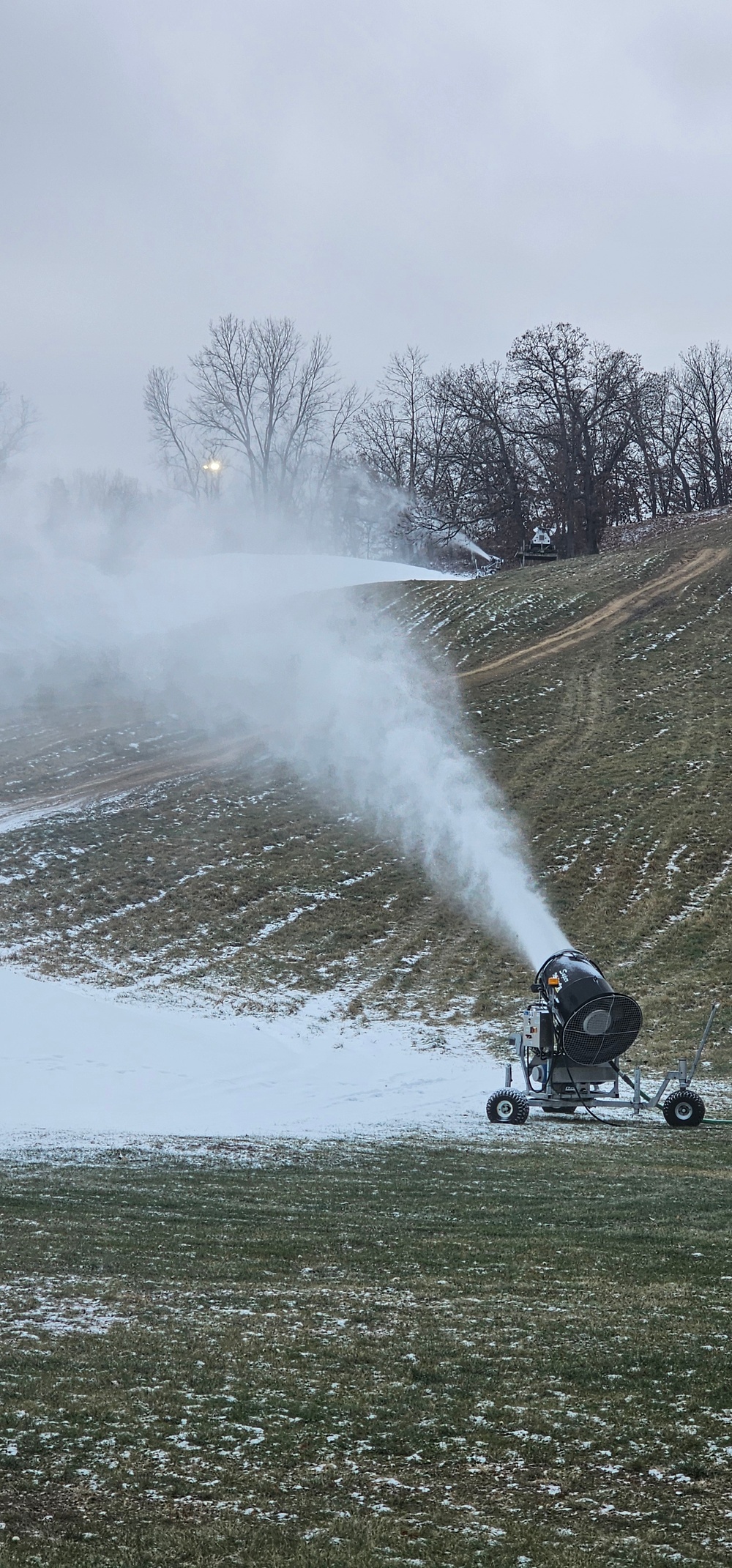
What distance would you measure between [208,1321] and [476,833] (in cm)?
2362

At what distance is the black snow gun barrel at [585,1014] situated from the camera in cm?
1327

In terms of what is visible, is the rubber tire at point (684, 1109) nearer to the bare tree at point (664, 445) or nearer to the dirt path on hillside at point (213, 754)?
the dirt path on hillside at point (213, 754)

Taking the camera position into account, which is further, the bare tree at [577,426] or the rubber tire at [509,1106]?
the bare tree at [577,426]

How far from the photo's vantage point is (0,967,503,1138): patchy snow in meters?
14.2

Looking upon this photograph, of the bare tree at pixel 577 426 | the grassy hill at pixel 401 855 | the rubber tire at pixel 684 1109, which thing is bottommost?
the rubber tire at pixel 684 1109

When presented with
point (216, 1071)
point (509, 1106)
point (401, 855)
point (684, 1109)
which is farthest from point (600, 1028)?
point (401, 855)

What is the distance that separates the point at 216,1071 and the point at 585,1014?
5.48 metres

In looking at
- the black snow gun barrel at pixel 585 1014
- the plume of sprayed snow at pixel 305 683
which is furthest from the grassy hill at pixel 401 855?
the black snow gun barrel at pixel 585 1014

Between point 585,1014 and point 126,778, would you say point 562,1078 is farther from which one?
point 126,778

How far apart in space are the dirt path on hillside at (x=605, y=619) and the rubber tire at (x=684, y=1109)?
2920 cm

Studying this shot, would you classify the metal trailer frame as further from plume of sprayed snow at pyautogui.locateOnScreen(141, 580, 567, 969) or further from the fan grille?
plume of sprayed snow at pyautogui.locateOnScreen(141, 580, 567, 969)

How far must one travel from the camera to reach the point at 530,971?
22.1m

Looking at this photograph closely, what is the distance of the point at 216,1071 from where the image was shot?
16484 millimetres

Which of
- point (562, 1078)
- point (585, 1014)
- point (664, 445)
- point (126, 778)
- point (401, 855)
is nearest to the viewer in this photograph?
point (585, 1014)
